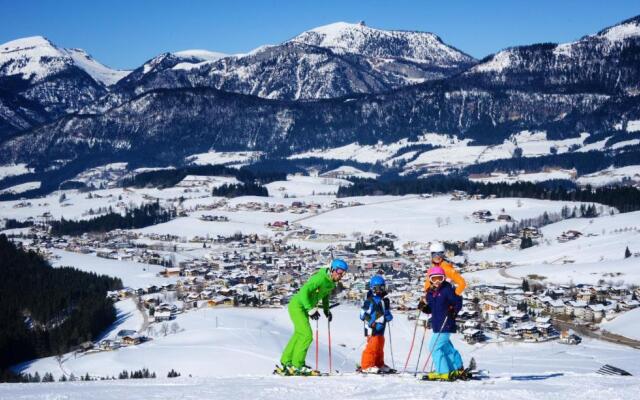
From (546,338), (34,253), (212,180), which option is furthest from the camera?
(212,180)

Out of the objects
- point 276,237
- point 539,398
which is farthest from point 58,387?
point 276,237

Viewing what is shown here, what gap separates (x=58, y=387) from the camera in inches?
621

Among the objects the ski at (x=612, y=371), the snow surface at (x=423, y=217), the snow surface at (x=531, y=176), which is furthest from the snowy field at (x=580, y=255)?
the snow surface at (x=531, y=176)

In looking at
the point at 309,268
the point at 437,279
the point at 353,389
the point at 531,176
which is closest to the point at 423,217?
the point at 309,268

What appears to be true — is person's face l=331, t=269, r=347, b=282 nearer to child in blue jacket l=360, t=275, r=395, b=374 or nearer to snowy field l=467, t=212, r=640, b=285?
child in blue jacket l=360, t=275, r=395, b=374

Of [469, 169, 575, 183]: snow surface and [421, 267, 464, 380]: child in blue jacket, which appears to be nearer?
[421, 267, 464, 380]: child in blue jacket

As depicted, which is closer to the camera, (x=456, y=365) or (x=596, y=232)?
(x=456, y=365)

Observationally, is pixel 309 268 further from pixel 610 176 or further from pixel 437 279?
pixel 610 176

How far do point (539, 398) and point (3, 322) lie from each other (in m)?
44.1

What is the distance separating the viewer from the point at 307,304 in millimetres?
14969

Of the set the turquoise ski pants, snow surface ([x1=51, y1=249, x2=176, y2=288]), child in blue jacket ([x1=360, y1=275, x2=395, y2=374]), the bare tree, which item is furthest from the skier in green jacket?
snow surface ([x1=51, y1=249, x2=176, y2=288])

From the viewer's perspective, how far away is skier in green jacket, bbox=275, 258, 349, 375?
49.1 ft

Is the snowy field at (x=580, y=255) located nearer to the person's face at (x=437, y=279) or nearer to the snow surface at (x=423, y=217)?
the snow surface at (x=423, y=217)

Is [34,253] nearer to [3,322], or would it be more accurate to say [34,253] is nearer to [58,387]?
[3,322]
